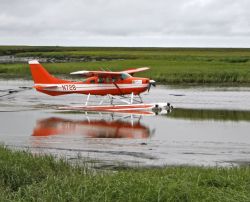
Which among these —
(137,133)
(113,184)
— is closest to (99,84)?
(137,133)

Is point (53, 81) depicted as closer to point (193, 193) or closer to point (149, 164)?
point (149, 164)

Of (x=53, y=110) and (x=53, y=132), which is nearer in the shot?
(x=53, y=132)

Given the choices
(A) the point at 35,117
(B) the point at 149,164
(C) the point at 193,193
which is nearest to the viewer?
(C) the point at 193,193

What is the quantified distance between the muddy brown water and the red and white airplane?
956 millimetres

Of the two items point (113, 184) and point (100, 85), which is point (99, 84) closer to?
point (100, 85)

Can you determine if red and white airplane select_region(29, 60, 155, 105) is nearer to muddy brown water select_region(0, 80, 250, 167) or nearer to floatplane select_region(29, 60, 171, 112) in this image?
floatplane select_region(29, 60, 171, 112)

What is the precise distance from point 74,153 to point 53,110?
935cm

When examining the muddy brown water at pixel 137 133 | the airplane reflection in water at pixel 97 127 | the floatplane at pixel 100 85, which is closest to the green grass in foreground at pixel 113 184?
the muddy brown water at pixel 137 133

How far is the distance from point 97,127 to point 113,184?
9.10 metres

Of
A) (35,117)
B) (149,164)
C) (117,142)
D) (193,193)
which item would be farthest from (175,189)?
(35,117)

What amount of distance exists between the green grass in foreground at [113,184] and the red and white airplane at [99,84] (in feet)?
39.7

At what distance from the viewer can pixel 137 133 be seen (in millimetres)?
15562

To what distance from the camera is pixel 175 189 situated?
24.4ft

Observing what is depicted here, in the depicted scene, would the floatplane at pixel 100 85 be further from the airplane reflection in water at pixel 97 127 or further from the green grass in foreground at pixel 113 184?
the green grass in foreground at pixel 113 184
